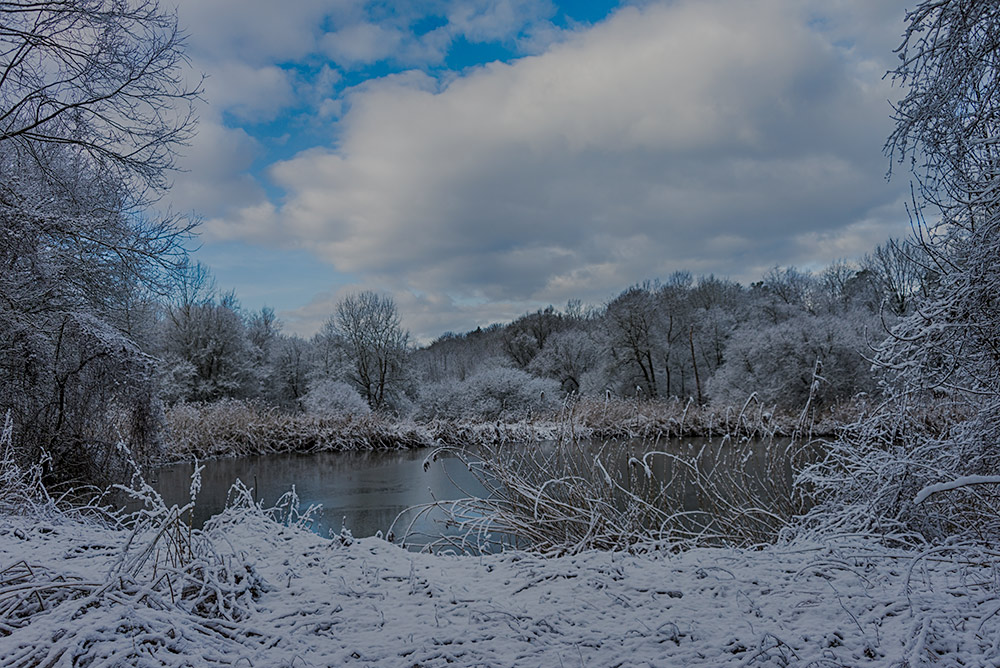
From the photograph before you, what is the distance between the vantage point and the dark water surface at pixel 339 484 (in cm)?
816

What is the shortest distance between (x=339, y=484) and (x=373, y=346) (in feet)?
54.3

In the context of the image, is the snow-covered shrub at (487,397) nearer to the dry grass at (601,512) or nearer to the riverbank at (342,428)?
the riverbank at (342,428)

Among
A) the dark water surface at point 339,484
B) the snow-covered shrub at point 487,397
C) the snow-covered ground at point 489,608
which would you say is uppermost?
the snow-covered shrub at point 487,397

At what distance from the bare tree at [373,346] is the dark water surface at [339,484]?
10.3 m

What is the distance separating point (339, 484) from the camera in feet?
37.2

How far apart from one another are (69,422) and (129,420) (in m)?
0.99

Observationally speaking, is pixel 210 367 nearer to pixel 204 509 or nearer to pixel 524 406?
pixel 524 406

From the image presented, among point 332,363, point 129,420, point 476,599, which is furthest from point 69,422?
point 332,363

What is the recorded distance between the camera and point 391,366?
27.4 m

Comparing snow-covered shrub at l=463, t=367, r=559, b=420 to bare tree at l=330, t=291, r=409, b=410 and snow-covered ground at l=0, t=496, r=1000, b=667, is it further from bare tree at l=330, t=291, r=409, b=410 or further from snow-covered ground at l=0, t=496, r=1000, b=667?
snow-covered ground at l=0, t=496, r=1000, b=667

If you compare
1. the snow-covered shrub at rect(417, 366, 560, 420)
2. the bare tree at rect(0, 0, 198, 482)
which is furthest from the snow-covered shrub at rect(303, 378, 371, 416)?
the bare tree at rect(0, 0, 198, 482)

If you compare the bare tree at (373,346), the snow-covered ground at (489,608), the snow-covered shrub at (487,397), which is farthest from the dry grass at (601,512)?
the bare tree at (373,346)

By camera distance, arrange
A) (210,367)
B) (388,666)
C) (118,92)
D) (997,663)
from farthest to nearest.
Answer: (210,367)
(118,92)
(388,666)
(997,663)

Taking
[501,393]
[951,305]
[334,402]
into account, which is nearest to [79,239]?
[951,305]
